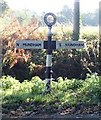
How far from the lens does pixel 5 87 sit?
8812 mm

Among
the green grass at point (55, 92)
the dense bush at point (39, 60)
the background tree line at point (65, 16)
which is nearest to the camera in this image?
the green grass at point (55, 92)

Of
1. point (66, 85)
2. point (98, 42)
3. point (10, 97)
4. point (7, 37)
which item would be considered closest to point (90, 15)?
point (98, 42)

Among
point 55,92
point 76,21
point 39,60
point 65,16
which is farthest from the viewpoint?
point 65,16

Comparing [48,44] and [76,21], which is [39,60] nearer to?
[76,21]

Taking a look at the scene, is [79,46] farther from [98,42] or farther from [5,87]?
[98,42]

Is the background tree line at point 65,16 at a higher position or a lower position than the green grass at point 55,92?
higher

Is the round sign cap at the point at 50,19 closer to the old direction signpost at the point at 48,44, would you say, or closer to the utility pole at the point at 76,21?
the old direction signpost at the point at 48,44

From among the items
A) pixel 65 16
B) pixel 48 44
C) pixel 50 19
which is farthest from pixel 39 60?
pixel 65 16

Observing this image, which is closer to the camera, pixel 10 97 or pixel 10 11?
pixel 10 97

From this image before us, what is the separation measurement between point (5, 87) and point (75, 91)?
136 centimetres

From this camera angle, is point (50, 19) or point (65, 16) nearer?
point (50, 19)

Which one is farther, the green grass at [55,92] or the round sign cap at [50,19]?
Answer: the round sign cap at [50,19]

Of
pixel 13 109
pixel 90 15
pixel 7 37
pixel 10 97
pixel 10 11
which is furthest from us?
pixel 90 15

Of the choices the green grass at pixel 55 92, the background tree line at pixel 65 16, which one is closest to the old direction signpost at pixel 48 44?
the green grass at pixel 55 92
